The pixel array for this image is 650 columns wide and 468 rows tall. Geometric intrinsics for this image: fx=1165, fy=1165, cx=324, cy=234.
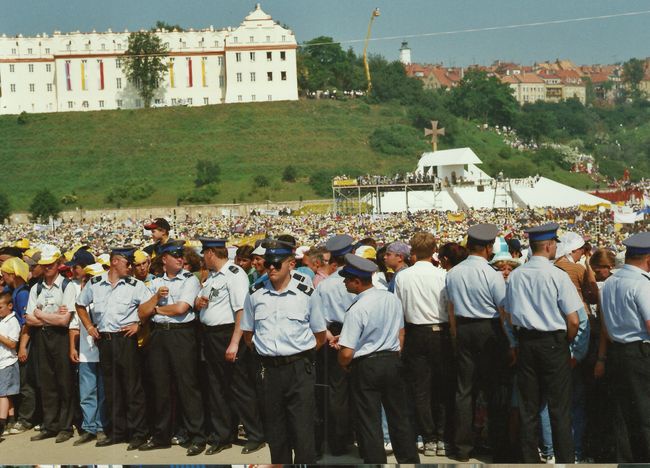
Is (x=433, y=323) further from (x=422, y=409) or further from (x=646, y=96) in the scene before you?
(x=646, y=96)

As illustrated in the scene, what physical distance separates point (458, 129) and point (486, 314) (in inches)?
2887

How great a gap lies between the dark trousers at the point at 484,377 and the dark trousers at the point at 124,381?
7.36 feet

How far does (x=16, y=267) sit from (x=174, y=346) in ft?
5.29

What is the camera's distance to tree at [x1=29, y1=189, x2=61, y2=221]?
2281 inches

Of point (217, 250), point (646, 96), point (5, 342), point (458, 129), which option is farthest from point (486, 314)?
point (646, 96)

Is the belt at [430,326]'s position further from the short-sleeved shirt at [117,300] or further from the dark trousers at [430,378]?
the short-sleeved shirt at [117,300]

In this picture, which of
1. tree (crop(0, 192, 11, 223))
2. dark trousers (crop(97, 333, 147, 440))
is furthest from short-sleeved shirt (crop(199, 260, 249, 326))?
tree (crop(0, 192, 11, 223))

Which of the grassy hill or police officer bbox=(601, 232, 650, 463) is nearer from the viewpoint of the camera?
police officer bbox=(601, 232, 650, 463)

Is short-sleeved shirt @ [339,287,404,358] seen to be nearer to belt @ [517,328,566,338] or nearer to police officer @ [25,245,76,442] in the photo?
belt @ [517,328,566,338]

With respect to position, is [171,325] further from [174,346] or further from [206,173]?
[206,173]

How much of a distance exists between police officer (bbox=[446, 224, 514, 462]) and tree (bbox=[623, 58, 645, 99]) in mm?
97817

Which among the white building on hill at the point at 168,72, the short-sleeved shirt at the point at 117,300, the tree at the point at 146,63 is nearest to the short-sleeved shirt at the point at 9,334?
the short-sleeved shirt at the point at 117,300

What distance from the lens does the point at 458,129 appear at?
79.4 metres

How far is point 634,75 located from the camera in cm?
10412
